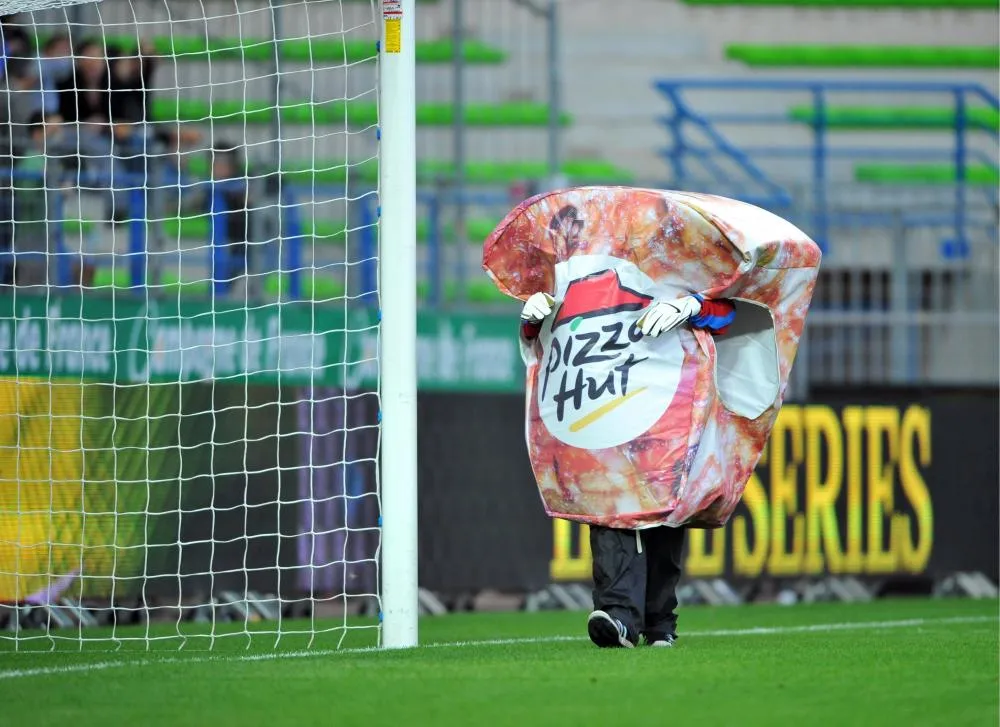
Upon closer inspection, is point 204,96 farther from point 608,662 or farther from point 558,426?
point 608,662

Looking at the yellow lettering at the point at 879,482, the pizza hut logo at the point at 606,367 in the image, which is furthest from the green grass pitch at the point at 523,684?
the yellow lettering at the point at 879,482

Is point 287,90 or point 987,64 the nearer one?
point 287,90

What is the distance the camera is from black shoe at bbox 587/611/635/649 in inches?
225

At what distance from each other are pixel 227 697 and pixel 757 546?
5412 millimetres

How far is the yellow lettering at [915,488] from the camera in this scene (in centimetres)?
988

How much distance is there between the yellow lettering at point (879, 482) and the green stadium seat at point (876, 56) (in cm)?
669

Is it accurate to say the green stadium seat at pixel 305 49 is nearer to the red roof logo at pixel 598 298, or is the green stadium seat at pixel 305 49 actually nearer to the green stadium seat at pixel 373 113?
the green stadium seat at pixel 373 113

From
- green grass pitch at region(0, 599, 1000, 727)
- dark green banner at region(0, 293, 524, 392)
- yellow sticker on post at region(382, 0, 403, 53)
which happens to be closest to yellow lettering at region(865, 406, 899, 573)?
dark green banner at region(0, 293, 524, 392)

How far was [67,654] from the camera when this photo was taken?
20.9 ft

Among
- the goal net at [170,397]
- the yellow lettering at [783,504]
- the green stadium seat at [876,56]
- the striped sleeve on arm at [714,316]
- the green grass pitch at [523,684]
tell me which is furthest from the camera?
the green stadium seat at [876,56]

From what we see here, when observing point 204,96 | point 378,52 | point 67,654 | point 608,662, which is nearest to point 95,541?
point 67,654

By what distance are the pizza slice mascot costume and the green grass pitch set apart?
1.30ft

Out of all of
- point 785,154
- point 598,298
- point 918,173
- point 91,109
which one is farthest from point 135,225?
point 918,173

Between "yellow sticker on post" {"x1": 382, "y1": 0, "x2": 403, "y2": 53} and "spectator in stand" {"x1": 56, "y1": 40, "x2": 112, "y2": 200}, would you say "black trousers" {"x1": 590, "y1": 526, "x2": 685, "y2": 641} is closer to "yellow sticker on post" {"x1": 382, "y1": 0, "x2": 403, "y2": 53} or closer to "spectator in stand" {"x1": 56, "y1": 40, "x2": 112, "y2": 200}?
"yellow sticker on post" {"x1": 382, "y1": 0, "x2": 403, "y2": 53}
